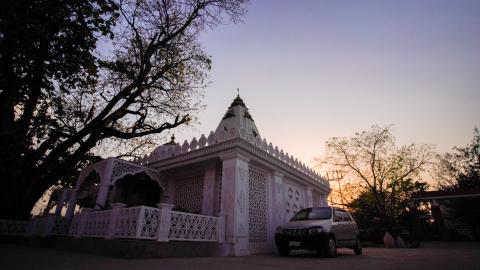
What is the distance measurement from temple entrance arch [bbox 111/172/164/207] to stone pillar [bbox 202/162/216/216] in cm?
307

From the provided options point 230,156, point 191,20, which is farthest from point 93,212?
point 191,20

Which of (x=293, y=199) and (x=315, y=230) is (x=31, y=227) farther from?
(x=315, y=230)

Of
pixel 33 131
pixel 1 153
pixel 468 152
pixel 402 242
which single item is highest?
pixel 468 152

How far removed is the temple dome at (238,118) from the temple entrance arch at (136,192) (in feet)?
17.1

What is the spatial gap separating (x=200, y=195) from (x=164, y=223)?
364 cm

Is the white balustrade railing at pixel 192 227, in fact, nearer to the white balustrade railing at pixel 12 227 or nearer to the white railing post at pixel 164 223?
the white railing post at pixel 164 223

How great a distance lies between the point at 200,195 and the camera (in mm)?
10844

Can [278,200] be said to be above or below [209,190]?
below

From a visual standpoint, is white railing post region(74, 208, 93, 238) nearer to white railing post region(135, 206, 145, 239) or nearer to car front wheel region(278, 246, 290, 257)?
white railing post region(135, 206, 145, 239)

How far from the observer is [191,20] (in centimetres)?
1408

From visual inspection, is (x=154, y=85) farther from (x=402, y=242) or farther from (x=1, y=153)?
(x=402, y=242)

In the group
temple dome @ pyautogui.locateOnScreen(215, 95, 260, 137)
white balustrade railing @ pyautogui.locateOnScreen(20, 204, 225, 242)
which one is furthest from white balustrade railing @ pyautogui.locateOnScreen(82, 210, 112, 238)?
temple dome @ pyautogui.locateOnScreen(215, 95, 260, 137)

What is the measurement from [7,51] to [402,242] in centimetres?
1996

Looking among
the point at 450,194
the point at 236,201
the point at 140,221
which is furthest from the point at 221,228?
the point at 450,194
